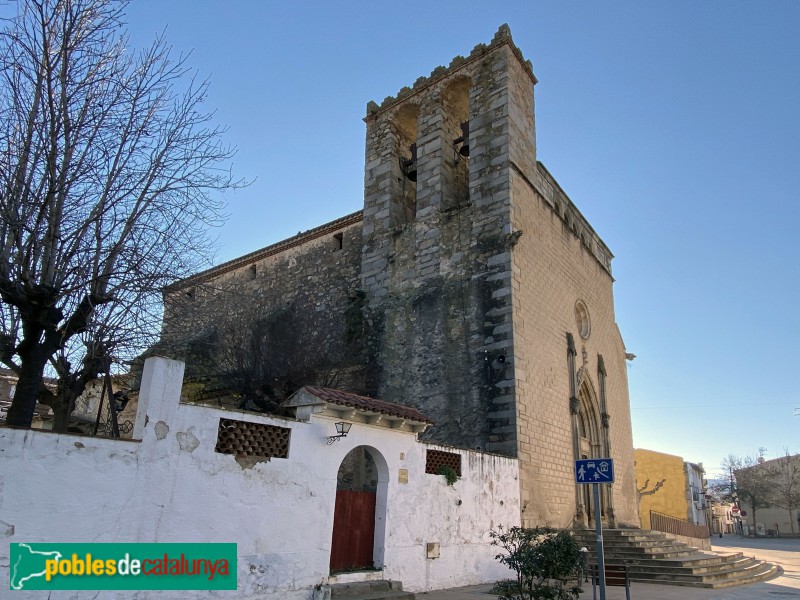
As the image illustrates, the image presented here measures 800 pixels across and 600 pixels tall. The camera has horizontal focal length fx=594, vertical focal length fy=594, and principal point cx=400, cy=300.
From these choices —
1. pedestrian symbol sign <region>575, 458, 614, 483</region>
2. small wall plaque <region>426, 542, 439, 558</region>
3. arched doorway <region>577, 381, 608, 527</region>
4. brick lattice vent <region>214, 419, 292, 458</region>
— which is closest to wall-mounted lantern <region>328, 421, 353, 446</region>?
brick lattice vent <region>214, 419, 292, 458</region>

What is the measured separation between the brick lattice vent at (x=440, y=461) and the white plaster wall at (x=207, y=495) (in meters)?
0.17

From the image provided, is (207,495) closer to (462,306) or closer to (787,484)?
(462,306)

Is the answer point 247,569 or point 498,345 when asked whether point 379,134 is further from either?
point 247,569

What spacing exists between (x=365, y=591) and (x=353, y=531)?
2.57 feet

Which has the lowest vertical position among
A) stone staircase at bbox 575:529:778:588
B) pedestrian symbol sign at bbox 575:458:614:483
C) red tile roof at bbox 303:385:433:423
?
stone staircase at bbox 575:529:778:588

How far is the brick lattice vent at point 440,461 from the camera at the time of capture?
9.65 m

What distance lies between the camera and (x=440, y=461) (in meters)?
9.87

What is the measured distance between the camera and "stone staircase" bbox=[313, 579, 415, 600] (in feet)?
24.2

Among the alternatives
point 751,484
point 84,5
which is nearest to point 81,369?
point 84,5

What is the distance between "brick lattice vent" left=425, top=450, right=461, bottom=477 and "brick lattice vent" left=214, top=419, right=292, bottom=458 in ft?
9.53

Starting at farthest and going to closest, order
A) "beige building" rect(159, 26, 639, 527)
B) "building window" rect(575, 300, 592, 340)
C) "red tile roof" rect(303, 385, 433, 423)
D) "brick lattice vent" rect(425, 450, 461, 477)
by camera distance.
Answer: "building window" rect(575, 300, 592, 340) → "beige building" rect(159, 26, 639, 527) → "brick lattice vent" rect(425, 450, 461, 477) → "red tile roof" rect(303, 385, 433, 423)

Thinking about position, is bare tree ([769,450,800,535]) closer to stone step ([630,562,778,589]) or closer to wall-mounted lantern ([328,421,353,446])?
stone step ([630,562,778,589])

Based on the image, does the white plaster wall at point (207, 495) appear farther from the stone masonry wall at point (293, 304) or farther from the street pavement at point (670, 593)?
the stone masonry wall at point (293, 304)

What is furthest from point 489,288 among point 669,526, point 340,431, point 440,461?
point 669,526
